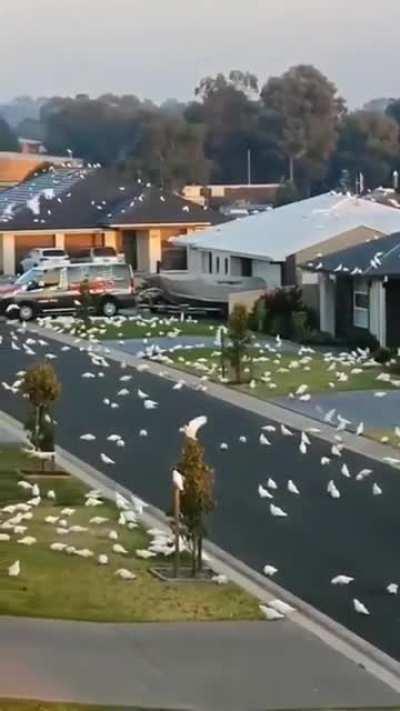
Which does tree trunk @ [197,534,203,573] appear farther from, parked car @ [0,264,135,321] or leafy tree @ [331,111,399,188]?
leafy tree @ [331,111,399,188]

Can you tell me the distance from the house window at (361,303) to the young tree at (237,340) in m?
8.35

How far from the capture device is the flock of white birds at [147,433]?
15758 millimetres

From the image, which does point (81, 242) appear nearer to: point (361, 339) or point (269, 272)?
point (269, 272)

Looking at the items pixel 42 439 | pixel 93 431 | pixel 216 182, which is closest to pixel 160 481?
pixel 42 439

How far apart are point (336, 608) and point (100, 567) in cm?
258

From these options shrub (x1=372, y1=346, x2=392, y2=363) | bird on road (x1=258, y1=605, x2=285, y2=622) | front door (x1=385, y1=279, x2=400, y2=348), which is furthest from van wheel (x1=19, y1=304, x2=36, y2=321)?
bird on road (x1=258, y1=605, x2=285, y2=622)

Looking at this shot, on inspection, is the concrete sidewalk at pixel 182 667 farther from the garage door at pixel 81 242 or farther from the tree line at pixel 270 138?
the tree line at pixel 270 138

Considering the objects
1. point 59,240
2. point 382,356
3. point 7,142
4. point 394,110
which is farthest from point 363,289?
point 7,142

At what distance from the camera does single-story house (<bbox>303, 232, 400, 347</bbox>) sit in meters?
37.7

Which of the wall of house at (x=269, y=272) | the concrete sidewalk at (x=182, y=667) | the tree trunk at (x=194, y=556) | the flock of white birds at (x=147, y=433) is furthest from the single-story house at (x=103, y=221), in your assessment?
the concrete sidewalk at (x=182, y=667)

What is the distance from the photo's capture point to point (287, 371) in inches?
1302

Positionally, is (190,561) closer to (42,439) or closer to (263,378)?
(42,439)

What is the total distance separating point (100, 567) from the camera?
51.2 ft

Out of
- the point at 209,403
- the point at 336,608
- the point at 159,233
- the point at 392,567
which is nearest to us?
the point at 336,608
